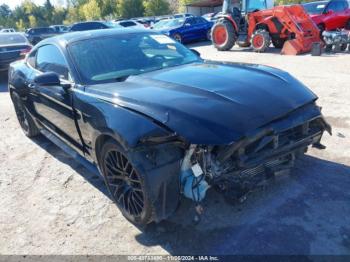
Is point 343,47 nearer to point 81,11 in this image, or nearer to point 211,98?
point 211,98

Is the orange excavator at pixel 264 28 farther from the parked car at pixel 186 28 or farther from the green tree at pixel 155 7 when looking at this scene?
the green tree at pixel 155 7

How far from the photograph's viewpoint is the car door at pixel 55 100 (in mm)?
3625

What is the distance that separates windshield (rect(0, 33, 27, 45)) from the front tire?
9.73 m

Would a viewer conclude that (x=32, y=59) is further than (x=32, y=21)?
No

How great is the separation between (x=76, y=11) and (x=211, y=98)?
248 feet

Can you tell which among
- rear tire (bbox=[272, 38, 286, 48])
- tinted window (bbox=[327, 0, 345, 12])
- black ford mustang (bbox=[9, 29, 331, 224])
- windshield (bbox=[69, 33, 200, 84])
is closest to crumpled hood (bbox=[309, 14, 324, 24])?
tinted window (bbox=[327, 0, 345, 12])

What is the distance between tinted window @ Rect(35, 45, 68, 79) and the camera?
3.74m

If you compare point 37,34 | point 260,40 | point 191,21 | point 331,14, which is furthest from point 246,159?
point 37,34

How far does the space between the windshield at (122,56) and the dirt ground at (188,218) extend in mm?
1287

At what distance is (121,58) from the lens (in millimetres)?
3701

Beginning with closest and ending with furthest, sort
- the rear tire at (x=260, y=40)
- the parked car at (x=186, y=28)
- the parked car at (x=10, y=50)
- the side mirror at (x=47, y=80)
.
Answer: the side mirror at (x=47, y=80), the parked car at (x=10, y=50), the rear tire at (x=260, y=40), the parked car at (x=186, y=28)

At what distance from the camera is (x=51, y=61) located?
411cm

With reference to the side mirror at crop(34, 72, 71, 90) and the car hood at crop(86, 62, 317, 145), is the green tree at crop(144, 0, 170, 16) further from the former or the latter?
the car hood at crop(86, 62, 317, 145)

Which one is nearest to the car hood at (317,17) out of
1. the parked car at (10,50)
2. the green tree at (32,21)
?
the parked car at (10,50)
